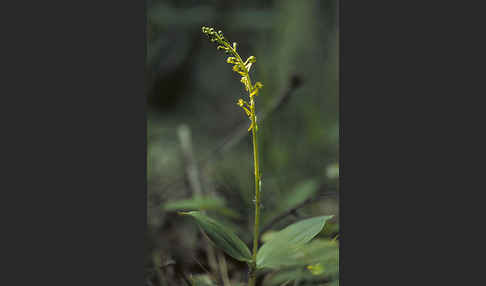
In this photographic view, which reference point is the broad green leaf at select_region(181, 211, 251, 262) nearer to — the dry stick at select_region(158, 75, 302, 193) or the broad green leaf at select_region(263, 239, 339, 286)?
the broad green leaf at select_region(263, 239, 339, 286)

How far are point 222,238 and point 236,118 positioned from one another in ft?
3.06

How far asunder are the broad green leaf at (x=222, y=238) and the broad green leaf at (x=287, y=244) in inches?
1.5

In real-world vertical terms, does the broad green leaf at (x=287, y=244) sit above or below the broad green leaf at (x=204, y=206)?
above

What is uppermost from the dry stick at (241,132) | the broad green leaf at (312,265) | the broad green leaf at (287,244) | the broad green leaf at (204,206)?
the dry stick at (241,132)

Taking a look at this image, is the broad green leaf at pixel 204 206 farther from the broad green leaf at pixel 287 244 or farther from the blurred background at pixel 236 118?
the broad green leaf at pixel 287 244

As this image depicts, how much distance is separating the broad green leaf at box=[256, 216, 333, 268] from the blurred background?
19cm

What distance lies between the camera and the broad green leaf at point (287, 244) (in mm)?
792

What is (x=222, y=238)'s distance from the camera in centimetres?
77

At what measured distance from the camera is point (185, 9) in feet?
4.54

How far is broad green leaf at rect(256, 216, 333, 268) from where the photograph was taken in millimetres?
792

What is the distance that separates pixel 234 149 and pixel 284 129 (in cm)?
24

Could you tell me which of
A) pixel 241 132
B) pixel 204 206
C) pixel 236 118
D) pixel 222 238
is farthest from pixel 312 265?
pixel 236 118

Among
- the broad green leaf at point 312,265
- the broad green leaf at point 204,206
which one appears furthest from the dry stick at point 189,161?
the broad green leaf at point 312,265

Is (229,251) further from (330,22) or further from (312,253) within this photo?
(330,22)
